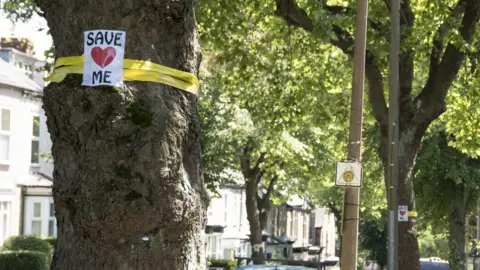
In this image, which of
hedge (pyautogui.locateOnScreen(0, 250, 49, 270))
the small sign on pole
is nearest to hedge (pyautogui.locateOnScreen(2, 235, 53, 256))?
hedge (pyautogui.locateOnScreen(0, 250, 49, 270))

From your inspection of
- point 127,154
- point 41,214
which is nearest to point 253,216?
point 41,214

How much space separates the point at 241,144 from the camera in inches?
1473

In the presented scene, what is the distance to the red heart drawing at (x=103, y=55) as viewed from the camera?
4801 mm

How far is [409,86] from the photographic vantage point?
819 inches

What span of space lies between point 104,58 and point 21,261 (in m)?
20.7

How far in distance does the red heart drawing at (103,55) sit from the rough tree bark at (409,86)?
49.7 feet

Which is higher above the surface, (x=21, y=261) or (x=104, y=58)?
(x=104, y=58)

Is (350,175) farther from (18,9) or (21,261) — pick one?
(21,261)

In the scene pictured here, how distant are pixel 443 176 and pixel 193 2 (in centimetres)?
3192

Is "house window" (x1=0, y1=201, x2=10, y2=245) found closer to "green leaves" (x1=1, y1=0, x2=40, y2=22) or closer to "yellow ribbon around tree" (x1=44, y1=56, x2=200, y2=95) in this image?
"green leaves" (x1=1, y1=0, x2=40, y2=22)

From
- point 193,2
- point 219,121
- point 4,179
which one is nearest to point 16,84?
point 4,179

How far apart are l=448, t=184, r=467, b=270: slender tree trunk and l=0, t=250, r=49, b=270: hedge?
52.2 feet

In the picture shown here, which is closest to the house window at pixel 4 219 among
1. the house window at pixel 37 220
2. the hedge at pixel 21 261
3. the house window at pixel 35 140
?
the house window at pixel 37 220

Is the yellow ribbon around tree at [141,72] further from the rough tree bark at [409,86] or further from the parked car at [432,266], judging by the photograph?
the parked car at [432,266]
